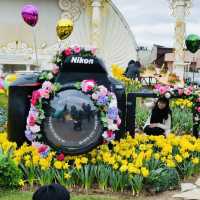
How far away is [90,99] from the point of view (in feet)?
19.6

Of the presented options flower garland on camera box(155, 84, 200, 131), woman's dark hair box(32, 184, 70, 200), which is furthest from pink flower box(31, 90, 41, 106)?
woman's dark hair box(32, 184, 70, 200)

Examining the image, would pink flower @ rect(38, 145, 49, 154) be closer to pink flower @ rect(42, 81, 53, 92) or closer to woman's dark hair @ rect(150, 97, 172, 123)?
pink flower @ rect(42, 81, 53, 92)

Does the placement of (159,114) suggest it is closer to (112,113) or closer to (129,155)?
(129,155)

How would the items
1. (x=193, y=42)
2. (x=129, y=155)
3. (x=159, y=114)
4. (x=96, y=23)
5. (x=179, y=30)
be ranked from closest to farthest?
(x=129, y=155)
(x=159, y=114)
(x=193, y=42)
(x=179, y=30)
(x=96, y=23)

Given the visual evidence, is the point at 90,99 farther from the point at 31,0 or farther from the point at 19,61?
the point at 31,0

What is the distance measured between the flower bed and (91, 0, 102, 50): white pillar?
15376 millimetres

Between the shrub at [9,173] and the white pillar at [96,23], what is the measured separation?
53.1ft

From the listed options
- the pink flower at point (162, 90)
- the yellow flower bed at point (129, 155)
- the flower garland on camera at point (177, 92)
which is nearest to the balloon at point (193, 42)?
the flower garland on camera at point (177, 92)

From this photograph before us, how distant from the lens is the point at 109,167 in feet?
19.0

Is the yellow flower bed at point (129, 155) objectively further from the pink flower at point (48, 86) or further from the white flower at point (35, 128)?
the pink flower at point (48, 86)

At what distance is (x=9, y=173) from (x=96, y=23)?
1680 cm

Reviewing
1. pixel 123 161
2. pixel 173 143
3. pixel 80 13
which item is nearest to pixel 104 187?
pixel 123 161

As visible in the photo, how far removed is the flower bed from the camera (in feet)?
18.7

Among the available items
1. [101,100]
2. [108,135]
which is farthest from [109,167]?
[101,100]
